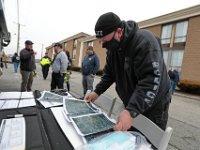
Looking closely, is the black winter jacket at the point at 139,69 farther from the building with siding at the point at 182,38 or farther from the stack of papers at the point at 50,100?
the building with siding at the point at 182,38

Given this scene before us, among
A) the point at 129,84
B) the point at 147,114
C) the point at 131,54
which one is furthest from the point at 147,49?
the point at 147,114

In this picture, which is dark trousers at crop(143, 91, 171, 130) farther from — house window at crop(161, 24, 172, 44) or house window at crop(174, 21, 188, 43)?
house window at crop(161, 24, 172, 44)

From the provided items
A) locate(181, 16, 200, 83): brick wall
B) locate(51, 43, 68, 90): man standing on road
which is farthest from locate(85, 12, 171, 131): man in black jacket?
locate(181, 16, 200, 83): brick wall

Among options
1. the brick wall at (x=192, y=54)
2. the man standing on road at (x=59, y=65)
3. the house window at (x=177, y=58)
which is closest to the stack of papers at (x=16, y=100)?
the man standing on road at (x=59, y=65)

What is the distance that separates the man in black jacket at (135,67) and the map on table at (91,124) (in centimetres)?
20

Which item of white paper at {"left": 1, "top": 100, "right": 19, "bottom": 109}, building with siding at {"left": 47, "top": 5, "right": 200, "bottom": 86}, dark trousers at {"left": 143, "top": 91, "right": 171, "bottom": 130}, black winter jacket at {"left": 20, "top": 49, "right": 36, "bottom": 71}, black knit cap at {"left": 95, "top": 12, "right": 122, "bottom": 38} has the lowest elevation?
white paper at {"left": 1, "top": 100, "right": 19, "bottom": 109}

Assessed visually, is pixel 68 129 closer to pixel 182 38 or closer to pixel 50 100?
pixel 50 100

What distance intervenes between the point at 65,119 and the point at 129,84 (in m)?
0.59

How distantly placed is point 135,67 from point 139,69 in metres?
0.05

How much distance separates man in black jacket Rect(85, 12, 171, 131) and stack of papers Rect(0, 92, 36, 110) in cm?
91

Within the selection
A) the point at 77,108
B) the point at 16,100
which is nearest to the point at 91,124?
the point at 77,108

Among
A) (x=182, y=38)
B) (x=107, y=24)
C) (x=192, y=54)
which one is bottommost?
(x=107, y=24)

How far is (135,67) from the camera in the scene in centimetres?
153

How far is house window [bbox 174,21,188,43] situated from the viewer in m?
17.4
